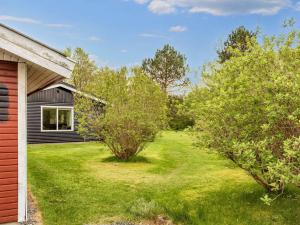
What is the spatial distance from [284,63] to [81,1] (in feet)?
444

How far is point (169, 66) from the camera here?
61.9 meters

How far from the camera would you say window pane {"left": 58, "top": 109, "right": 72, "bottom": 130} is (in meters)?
28.0

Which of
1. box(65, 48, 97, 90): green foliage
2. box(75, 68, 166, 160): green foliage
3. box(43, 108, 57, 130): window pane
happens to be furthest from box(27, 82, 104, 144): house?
box(65, 48, 97, 90): green foliage

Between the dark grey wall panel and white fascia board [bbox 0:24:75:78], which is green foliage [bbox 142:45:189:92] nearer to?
the dark grey wall panel

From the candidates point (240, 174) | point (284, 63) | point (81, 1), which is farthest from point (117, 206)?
point (81, 1)

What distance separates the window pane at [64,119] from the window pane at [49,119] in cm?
Result: 40

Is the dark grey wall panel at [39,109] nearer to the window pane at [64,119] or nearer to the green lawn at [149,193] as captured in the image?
the window pane at [64,119]

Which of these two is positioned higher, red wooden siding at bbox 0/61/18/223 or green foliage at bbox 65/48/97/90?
green foliage at bbox 65/48/97/90

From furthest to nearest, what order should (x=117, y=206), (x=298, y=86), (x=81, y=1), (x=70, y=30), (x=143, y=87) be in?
(x=70, y=30), (x=81, y=1), (x=143, y=87), (x=117, y=206), (x=298, y=86)

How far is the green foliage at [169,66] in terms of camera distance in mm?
61812

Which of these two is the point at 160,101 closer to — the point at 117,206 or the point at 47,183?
the point at 47,183

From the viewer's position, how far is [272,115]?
332 inches

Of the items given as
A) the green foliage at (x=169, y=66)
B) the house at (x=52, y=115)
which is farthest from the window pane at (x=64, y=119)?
the green foliage at (x=169, y=66)

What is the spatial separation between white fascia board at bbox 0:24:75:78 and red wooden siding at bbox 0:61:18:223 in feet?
1.44
